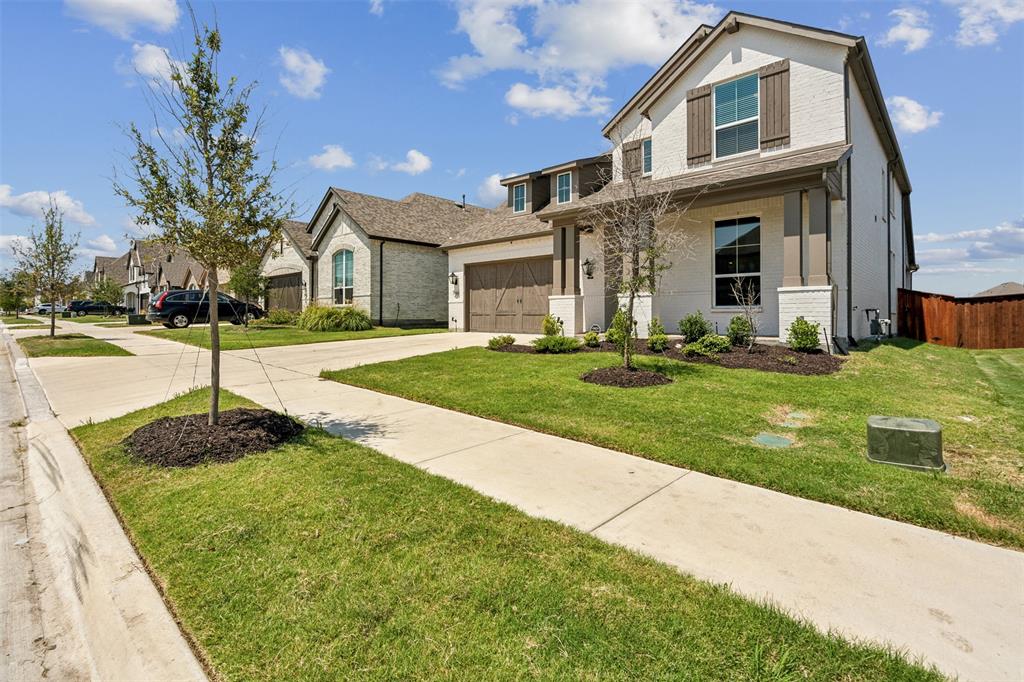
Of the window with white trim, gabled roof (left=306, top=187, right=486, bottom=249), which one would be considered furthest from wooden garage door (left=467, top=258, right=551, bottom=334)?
the window with white trim

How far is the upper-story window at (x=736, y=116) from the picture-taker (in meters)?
12.3

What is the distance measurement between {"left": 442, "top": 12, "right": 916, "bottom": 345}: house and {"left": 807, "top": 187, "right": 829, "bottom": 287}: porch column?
21 millimetres

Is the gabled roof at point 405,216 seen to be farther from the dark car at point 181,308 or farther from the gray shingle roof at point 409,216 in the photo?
the dark car at point 181,308

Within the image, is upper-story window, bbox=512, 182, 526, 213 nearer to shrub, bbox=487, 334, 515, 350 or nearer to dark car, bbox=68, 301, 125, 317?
shrub, bbox=487, 334, 515, 350

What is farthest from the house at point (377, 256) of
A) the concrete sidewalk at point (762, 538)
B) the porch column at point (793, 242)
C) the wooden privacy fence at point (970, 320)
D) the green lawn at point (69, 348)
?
the wooden privacy fence at point (970, 320)

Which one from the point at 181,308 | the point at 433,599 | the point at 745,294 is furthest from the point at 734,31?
Answer: the point at 181,308

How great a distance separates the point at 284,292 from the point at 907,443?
29565mm

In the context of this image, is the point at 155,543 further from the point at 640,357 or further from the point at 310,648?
the point at 640,357

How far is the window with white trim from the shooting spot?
12117mm

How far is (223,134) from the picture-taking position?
5055 mm

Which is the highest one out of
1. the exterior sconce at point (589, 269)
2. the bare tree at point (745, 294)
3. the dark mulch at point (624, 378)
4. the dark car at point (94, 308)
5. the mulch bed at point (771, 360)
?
the dark car at point (94, 308)

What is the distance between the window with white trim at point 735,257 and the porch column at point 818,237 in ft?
6.03

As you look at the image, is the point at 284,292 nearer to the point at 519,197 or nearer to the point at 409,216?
the point at 409,216

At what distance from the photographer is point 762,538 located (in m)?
3.15
